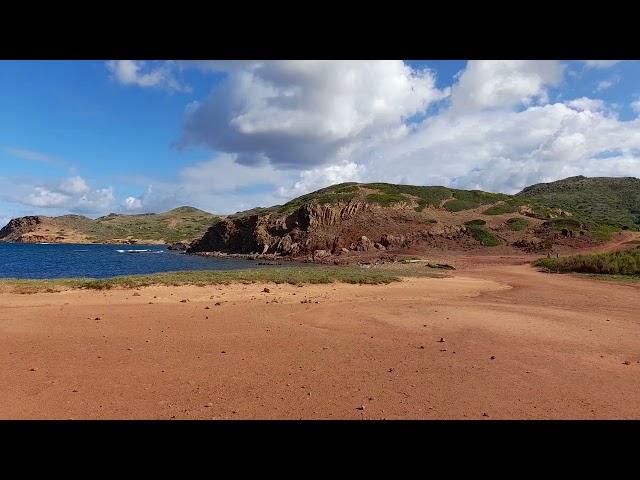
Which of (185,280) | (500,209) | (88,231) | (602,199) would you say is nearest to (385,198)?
(500,209)

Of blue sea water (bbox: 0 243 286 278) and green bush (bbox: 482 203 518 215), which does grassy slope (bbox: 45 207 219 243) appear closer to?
blue sea water (bbox: 0 243 286 278)

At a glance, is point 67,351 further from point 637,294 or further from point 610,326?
point 637,294

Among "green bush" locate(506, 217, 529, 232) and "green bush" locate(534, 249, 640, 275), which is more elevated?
"green bush" locate(506, 217, 529, 232)

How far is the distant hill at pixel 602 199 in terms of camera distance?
324 ft

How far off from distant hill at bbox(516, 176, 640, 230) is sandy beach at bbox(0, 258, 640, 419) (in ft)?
279

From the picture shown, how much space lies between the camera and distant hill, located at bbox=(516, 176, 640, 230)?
98.9 meters

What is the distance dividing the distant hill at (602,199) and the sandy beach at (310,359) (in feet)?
279

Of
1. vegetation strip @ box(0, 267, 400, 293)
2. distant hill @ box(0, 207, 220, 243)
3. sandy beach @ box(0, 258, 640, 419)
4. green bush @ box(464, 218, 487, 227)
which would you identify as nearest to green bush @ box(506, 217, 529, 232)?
green bush @ box(464, 218, 487, 227)

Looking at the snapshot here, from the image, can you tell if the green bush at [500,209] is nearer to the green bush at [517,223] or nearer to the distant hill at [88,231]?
the green bush at [517,223]

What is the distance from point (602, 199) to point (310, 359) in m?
135

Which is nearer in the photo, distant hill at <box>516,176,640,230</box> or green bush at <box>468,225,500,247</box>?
green bush at <box>468,225,500,247</box>
